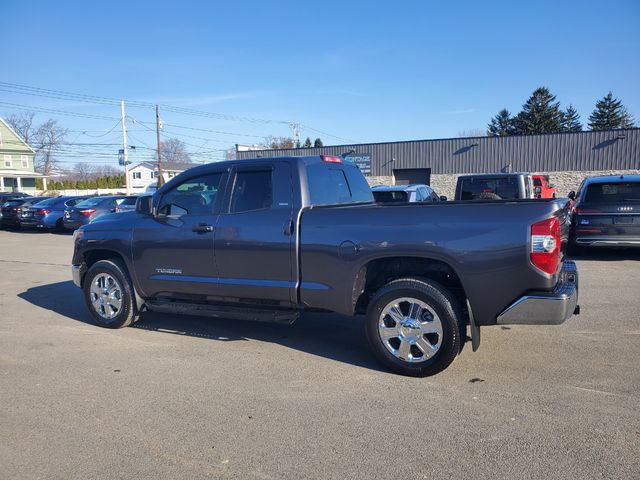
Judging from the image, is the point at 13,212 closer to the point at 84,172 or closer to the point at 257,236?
the point at 257,236

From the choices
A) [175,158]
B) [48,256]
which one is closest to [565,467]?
[48,256]

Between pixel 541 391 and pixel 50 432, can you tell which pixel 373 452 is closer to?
pixel 541 391

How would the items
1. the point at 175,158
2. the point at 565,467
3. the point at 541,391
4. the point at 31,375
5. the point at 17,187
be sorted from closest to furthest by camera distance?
the point at 565,467 < the point at 541,391 < the point at 31,375 < the point at 17,187 < the point at 175,158

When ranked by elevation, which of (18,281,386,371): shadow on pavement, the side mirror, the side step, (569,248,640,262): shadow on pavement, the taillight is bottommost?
(18,281,386,371): shadow on pavement

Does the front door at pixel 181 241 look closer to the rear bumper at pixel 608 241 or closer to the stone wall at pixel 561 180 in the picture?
the rear bumper at pixel 608 241

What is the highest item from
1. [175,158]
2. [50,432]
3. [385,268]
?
[175,158]

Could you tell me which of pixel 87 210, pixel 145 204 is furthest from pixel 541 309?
pixel 87 210

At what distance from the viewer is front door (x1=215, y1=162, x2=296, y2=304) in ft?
16.3

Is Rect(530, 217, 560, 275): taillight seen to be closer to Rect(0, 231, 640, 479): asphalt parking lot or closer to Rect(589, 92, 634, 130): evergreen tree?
Rect(0, 231, 640, 479): asphalt parking lot

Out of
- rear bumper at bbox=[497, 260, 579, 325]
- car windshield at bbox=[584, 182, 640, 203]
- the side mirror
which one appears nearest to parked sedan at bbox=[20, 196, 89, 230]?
the side mirror

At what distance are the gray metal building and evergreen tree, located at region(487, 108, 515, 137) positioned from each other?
1474 inches

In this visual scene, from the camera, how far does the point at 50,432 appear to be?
11.8ft

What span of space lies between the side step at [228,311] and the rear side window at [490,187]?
9.71m

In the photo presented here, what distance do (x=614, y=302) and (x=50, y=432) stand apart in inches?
267
